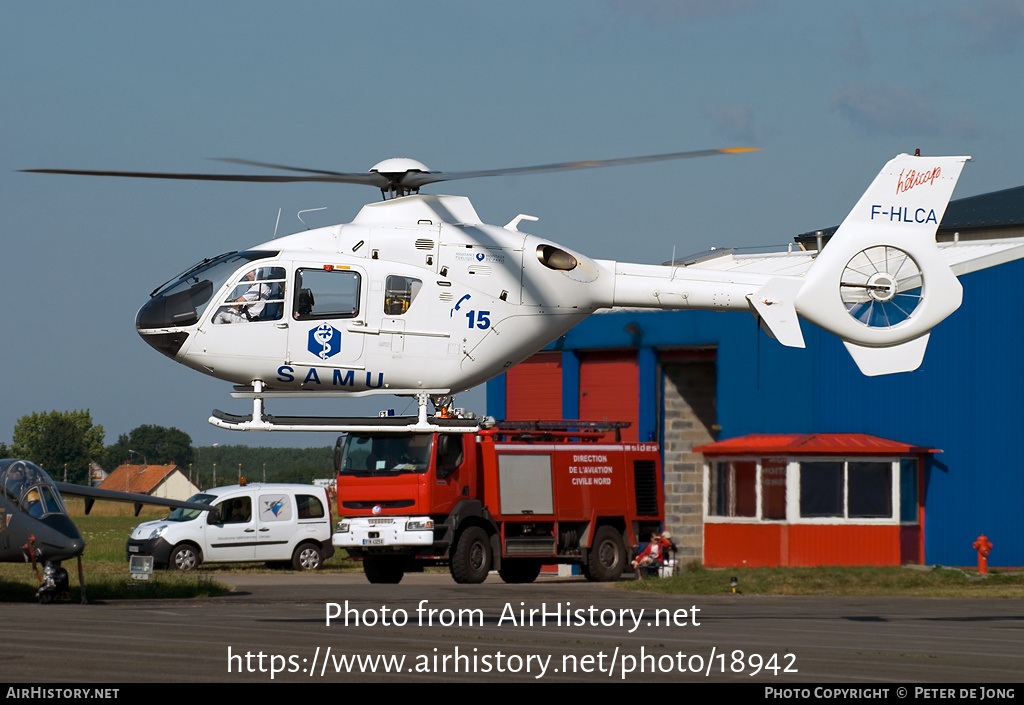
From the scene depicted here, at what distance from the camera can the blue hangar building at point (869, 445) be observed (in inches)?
1198

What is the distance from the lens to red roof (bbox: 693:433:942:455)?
30.4 m

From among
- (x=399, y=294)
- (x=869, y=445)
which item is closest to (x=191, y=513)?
(x=869, y=445)

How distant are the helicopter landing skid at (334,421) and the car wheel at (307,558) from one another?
57.5 feet

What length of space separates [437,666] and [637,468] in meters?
16.9

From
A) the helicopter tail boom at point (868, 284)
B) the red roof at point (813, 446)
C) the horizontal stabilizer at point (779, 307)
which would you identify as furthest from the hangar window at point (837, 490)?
the horizontal stabilizer at point (779, 307)

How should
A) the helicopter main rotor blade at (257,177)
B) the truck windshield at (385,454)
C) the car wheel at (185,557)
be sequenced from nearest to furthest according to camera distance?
the helicopter main rotor blade at (257,177) → the truck windshield at (385,454) → the car wheel at (185,557)

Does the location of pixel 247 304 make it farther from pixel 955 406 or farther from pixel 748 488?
pixel 955 406

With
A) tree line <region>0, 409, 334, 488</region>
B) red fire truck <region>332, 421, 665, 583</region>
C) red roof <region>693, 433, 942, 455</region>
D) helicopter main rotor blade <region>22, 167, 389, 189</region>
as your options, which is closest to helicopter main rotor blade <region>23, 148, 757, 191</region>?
helicopter main rotor blade <region>22, 167, 389, 189</region>

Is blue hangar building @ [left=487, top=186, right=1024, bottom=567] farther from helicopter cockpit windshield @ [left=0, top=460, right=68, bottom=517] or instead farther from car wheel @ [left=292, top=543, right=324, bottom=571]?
helicopter cockpit windshield @ [left=0, top=460, right=68, bottom=517]

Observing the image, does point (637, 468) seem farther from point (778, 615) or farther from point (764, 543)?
point (778, 615)

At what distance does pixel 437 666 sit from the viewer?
42.5ft

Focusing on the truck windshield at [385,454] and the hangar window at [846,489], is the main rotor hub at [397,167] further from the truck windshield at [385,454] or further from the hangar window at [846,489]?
the hangar window at [846,489]

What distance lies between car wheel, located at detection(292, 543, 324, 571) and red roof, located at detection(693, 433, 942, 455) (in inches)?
374

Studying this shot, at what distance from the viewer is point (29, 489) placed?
23516mm
